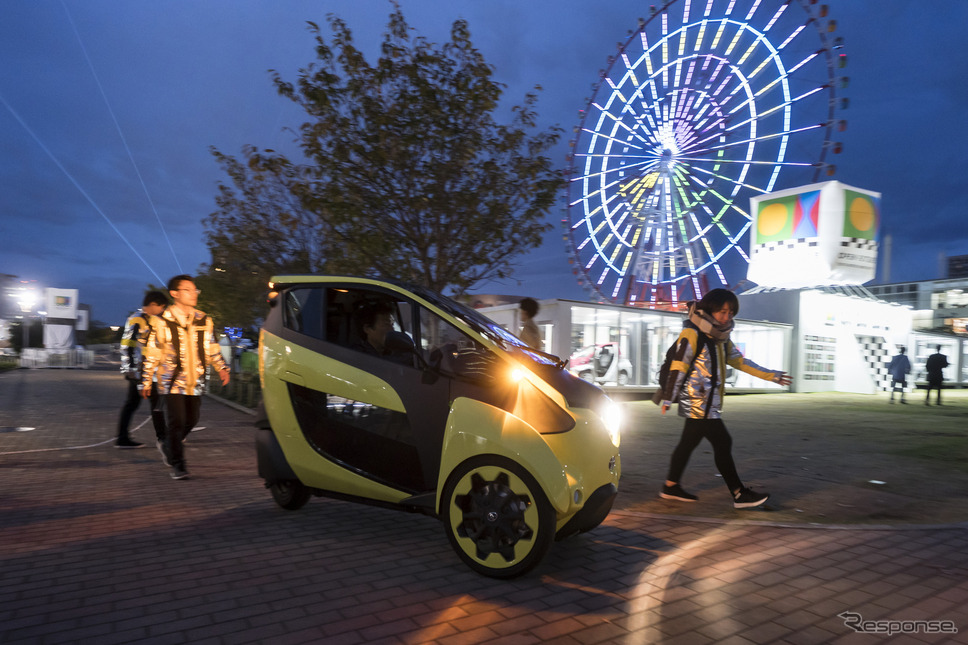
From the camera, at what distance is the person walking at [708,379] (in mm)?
5387

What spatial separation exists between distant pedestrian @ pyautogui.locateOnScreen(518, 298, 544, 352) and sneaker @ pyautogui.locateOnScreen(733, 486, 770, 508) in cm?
269

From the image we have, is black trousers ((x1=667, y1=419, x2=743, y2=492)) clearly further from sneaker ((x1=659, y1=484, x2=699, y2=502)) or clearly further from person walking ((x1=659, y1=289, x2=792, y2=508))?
sneaker ((x1=659, y1=484, x2=699, y2=502))

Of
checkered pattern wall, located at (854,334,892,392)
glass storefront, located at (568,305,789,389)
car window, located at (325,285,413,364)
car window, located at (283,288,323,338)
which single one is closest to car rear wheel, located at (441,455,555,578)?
car window, located at (325,285,413,364)

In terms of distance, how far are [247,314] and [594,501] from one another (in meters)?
19.0

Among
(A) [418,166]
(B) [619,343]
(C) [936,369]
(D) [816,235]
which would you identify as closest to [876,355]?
(D) [816,235]

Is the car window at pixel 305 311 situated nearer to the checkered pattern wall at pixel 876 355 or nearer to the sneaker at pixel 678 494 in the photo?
the sneaker at pixel 678 494

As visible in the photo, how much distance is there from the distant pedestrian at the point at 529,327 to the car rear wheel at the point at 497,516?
3.59 m

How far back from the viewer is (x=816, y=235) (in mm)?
22719

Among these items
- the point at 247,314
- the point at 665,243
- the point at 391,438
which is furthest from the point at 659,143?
the point at 391,438

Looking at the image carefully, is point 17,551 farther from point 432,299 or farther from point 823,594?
point 823,594

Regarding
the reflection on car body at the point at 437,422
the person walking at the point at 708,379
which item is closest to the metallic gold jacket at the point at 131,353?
the reflection on car body at the point at 437,422

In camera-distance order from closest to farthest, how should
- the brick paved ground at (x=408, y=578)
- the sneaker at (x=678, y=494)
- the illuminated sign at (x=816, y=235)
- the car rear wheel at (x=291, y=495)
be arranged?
the brick paved ground at (x=408, y=578), the car rear wheel at (x=291, y=495), the sneaker at (x=678, y=494), the illuminated sign at (x=816, y=235)

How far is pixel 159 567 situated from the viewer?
373 centimetres

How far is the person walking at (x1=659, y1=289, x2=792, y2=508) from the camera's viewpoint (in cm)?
539
